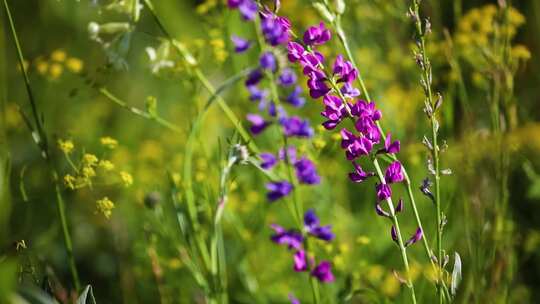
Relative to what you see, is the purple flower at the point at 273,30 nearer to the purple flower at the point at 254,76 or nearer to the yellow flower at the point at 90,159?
the purple flower at the point at 254,76

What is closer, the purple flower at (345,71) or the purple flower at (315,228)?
the purple flower at (345,71)

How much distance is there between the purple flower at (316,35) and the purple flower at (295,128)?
0.99ft

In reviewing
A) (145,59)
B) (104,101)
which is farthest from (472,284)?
(145,59)

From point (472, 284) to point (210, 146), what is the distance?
1.50 metres

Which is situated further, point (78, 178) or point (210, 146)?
point (210, 146)

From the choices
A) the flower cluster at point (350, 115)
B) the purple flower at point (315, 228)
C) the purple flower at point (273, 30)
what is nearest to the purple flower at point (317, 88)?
the flower cluster at point (350, 115)

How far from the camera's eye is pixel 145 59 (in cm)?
387

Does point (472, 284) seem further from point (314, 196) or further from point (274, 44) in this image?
point (314, 196)

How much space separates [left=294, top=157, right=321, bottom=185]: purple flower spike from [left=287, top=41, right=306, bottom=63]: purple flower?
0.42 meters

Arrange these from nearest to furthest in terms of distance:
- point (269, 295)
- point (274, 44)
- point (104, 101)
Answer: point (274, 44)
point (269, 295)
point (104, 101)

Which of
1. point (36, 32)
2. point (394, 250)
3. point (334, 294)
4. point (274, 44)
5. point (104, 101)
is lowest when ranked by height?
point (394, 250)

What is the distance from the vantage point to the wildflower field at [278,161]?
4.94 ft

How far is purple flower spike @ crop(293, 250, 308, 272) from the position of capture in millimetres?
1667

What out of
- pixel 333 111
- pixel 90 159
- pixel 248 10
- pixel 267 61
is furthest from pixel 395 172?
pixel 90 159
